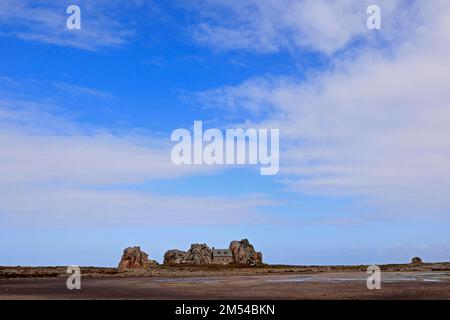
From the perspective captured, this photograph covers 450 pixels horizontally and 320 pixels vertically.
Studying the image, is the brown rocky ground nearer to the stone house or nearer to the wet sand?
the wet sand

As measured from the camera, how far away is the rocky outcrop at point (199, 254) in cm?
14650

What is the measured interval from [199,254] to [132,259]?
173ft

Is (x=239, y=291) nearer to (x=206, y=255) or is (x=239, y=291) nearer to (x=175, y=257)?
(x=175, y=257)

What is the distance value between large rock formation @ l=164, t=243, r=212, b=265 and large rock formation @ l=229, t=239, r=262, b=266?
7831mm

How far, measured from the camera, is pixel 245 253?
15225 centimetres

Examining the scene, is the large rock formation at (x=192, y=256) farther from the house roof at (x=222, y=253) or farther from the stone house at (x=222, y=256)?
the house roof at (x=222, y=253)

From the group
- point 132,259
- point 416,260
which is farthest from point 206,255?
point 416,260

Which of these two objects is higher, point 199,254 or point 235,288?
point 235,288

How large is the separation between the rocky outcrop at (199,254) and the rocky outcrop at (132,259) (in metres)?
44.9
